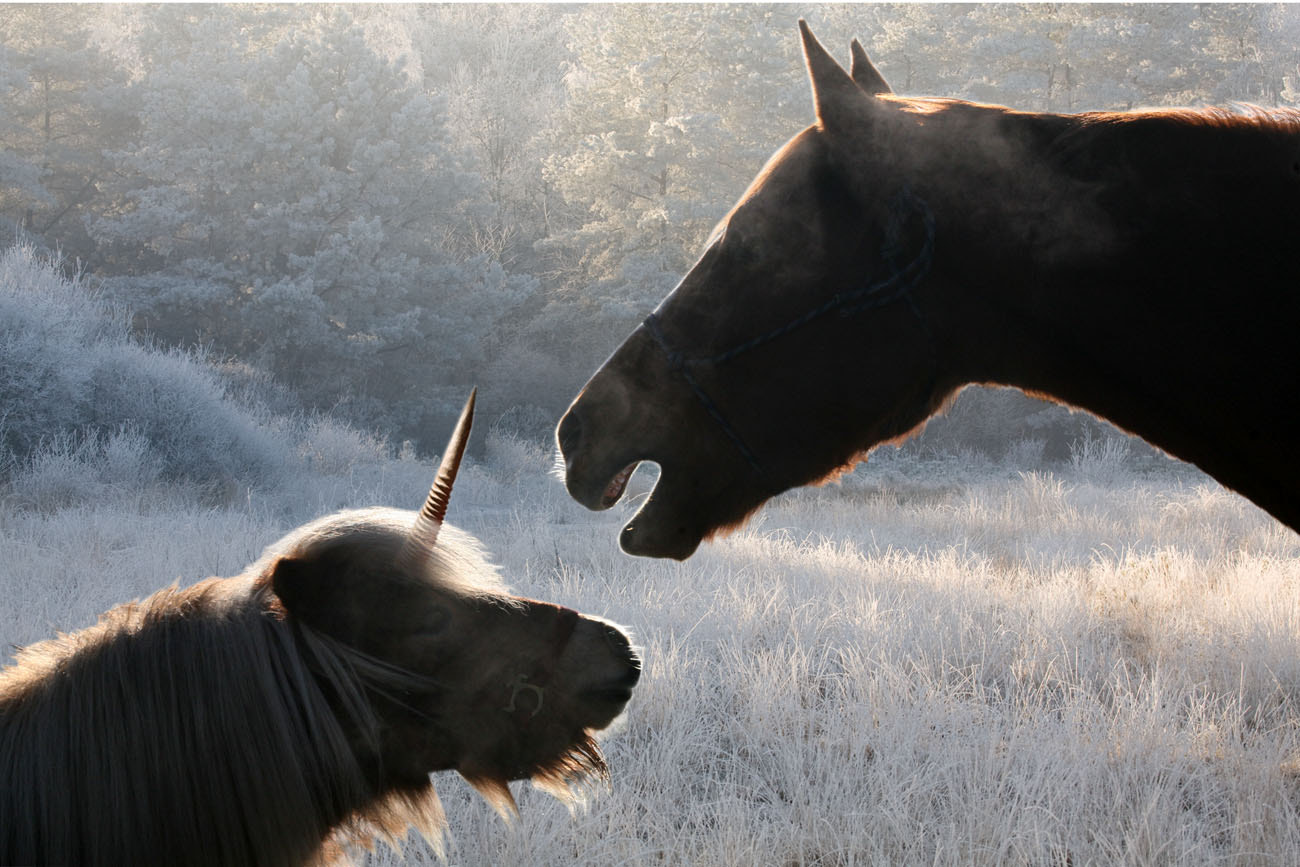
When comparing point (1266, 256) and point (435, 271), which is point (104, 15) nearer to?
point (435, 271)

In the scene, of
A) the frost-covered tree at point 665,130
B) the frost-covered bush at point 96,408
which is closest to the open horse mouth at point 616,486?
the frost-covered bush at point 96,408

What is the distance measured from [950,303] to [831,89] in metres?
0.43

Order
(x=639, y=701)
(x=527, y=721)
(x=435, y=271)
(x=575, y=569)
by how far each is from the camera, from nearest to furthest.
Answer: (x=527, y=721) < (x=639, y=701) < (x=575, y=569) < (x=435, y=271)

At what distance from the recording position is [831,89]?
1.69m

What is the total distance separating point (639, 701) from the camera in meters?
3.92

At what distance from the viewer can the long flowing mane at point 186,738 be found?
52.3 inches

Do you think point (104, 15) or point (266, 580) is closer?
point (266, 580)

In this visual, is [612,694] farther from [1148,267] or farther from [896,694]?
[896,694]

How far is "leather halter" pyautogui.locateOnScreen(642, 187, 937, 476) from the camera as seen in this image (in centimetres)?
165

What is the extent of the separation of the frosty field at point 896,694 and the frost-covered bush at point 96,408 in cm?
255

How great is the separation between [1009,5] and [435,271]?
14.9 m

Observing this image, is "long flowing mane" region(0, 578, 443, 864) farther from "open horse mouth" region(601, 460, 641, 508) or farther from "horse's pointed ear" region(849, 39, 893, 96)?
"horse's pointed ear" region(849, 39, 893, 96)

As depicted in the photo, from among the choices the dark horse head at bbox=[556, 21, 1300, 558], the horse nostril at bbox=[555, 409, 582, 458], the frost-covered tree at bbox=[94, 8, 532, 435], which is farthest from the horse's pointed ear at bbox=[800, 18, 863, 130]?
the frost-covered tree at bbox=[94, 8, 532, 435]

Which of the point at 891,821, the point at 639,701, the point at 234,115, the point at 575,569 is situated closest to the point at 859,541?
the point at 575,569
